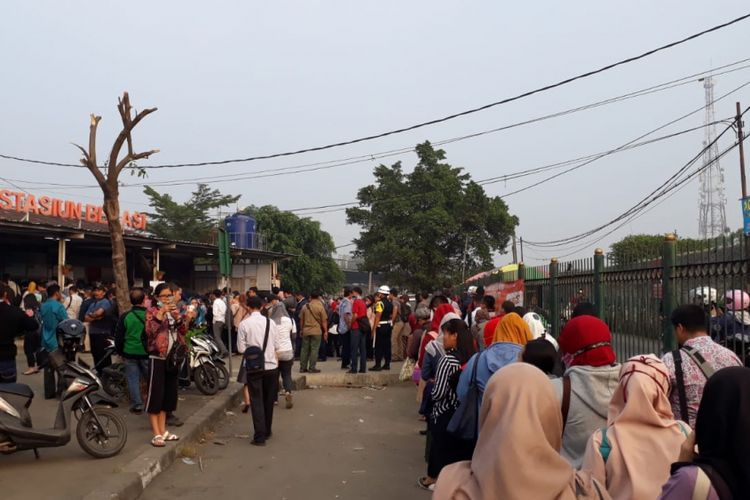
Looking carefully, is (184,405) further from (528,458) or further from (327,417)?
(528,458)

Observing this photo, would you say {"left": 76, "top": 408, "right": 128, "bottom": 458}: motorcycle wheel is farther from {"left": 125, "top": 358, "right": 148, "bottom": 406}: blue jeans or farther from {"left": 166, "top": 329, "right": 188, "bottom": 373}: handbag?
{"left": 125, "top": 358, "right": 148, "bottom": 406}: blue jeans

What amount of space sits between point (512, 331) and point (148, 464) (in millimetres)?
3723

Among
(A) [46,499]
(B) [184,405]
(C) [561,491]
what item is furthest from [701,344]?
(B) [184,405]

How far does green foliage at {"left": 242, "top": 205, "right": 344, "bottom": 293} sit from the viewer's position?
46.3m

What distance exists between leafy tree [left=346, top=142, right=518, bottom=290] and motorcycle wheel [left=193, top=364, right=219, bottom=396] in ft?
89.3

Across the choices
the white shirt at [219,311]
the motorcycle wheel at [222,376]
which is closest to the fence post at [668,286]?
the motorcycle wheel at [222,376]

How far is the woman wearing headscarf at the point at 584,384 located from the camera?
13.2 ft

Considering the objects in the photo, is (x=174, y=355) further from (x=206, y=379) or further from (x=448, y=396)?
(x=448, y=396)

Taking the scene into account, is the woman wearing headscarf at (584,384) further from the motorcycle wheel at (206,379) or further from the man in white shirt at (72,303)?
the man in white shirt at (72,303)

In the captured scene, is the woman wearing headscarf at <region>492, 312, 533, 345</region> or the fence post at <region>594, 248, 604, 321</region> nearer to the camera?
the woman wearing headscarf at <region>492, 312, 533, 345</region>

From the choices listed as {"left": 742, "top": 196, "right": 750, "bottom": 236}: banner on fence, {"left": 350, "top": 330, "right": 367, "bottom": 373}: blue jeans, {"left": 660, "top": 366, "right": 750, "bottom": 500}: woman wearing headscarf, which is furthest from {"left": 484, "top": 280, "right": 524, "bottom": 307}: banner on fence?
{"left": 660, "top": 366, "right": 750, "bottom": 500}: woman wearing headscarf

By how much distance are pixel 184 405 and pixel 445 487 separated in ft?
26.0

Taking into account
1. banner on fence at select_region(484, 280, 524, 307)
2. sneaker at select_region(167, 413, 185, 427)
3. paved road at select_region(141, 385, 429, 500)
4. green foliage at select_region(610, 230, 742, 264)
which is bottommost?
paved road at select_region(141, 385, 429, 500)

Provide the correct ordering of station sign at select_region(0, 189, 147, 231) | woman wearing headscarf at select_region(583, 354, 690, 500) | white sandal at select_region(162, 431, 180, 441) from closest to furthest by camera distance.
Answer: woman wearing headscarf at select_region(583, 354, 690, 500), white sandal at select_region(162, 431, 180, 441), station sign at select_region(0, 189, 147, 231)
